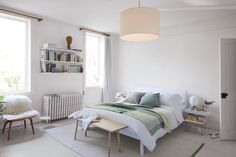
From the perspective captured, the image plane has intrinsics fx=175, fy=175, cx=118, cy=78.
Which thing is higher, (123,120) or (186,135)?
(123,120)

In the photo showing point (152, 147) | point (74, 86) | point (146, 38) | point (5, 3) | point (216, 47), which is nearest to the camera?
point (152, 147)

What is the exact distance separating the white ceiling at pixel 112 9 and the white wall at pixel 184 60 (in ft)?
0.97

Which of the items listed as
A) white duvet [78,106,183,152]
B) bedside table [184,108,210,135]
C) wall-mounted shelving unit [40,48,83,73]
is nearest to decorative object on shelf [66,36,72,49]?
wall-mounted shelving unit [40,48,83,73]

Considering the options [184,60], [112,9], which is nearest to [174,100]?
[184,60]

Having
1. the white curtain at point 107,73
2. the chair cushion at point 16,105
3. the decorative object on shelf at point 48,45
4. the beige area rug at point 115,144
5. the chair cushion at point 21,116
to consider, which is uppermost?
the decorative object on shelf at point 48,45

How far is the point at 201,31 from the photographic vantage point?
4.21 metres

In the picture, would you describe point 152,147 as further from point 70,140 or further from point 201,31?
point 201,31

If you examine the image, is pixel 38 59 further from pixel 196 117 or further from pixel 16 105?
pixel 196 117

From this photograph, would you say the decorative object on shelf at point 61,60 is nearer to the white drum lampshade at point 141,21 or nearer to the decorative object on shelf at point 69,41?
the decorative object on shelf at point 69,41

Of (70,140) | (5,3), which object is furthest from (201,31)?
(5,3)

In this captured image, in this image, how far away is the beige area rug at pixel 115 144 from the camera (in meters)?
2.78

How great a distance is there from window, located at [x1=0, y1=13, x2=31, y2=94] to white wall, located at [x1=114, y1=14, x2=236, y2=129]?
9.60ft

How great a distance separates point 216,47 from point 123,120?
2.75 m

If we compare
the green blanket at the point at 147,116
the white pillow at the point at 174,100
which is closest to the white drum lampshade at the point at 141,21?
the green blanket at the point at 147,116
